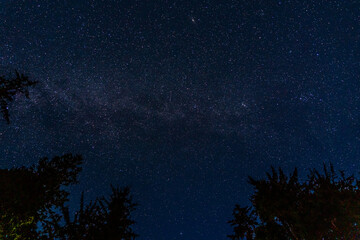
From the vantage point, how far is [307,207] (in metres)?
15.4

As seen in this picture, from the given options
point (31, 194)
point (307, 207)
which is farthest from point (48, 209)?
point (307, 207)

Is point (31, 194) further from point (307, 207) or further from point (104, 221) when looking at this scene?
point (307, 207)

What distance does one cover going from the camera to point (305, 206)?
15.5 meters

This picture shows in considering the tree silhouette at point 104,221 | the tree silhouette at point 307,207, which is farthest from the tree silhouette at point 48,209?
the tree silhouette at point 307,207

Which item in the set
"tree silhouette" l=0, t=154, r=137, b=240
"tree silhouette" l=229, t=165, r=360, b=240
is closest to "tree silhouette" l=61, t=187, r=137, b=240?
"tree silhouette" l=0, t=154, r=137, b=240

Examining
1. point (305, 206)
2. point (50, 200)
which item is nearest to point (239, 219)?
point (305, 206)

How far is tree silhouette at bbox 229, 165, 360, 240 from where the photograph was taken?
1424 centimetres

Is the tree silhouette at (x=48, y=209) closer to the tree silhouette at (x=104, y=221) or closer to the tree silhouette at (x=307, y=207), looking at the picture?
the tree silhouette at (x=104, y=221)

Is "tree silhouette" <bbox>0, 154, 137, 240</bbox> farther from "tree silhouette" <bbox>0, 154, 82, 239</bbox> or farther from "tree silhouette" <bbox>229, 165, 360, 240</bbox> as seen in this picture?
"tree silhouette" <bbox>229, 165, 360, 240</bbox>

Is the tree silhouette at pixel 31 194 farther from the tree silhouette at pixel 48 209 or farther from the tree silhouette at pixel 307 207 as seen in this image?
the tree silhouette at pixel 307 207

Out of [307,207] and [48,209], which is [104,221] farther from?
[307,207]

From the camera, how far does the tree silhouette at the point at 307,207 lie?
14.2m

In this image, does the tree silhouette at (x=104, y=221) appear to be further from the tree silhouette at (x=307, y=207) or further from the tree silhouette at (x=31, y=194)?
the tree silhouette at (x=307, y=207)

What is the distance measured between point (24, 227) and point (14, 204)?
4.89 ft
